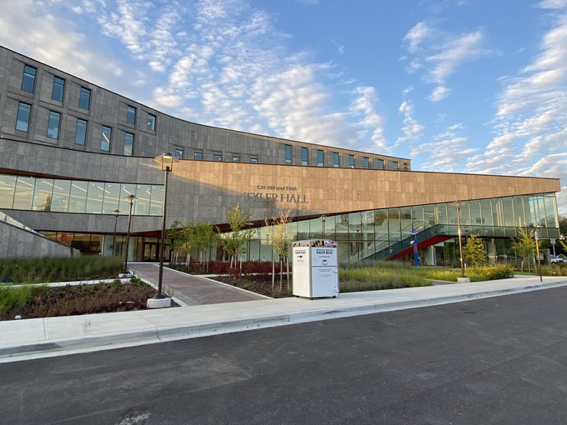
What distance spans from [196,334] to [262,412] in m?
4.07

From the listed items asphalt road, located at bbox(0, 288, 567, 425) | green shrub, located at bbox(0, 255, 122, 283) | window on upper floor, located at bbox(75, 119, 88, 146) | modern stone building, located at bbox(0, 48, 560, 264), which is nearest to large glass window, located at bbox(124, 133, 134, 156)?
modern stone building, located at bbox(0, 48, 560, 264)

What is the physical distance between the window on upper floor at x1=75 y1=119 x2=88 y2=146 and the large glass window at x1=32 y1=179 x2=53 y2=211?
836cm

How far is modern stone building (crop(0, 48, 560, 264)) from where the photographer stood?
34188mm

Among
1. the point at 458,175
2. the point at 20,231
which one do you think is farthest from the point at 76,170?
the point at 458,175

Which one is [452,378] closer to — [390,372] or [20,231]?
[390,372]

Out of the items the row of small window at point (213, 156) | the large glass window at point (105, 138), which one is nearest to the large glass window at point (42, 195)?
the large glass window at point (105, 138)

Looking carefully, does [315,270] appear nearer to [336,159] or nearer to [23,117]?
[23,117]

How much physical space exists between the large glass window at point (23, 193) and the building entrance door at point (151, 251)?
1219cm

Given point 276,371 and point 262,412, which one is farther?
point 276,371

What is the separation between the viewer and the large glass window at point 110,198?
116 feet

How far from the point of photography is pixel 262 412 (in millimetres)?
3680

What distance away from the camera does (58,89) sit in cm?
3931

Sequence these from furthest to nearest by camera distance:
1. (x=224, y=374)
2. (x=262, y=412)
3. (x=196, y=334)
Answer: (x=196, y=334), (x=224, y=374), (x=262, y=412)

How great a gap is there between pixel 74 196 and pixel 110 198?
350 cm
